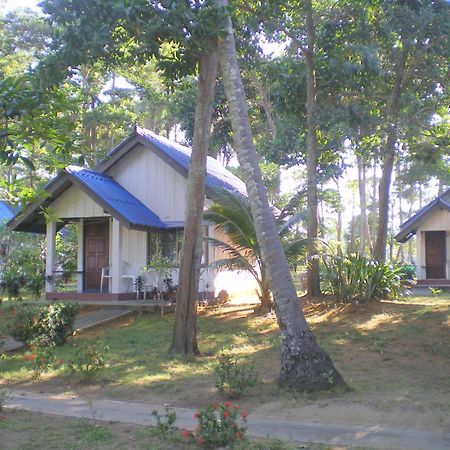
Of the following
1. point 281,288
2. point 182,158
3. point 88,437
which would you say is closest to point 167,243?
point 182,158

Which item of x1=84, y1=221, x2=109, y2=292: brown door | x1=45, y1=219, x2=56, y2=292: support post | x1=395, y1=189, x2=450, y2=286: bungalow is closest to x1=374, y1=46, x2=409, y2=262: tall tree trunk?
x1=395, y1=189, x2=450, y2=286: bungalow

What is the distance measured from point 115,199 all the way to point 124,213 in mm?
961

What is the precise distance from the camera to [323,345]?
38.4 ft

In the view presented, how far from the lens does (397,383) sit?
8.72 meters

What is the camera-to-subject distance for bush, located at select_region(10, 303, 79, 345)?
12.8 meters

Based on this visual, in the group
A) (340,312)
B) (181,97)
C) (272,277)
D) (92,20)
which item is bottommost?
(340,312)

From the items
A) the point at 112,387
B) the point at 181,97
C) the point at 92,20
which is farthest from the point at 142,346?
the point at 181,97

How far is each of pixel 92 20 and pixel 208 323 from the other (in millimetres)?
8028

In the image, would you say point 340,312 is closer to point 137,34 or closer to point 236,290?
point 236,290

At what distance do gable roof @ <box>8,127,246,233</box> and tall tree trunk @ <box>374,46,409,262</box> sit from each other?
435 cm

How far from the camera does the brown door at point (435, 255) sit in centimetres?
2505

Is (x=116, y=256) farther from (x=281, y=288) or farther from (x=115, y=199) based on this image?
(x=281, y=288)

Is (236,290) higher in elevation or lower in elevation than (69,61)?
lower

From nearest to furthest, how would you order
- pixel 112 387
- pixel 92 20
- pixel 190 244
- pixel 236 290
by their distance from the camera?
pixel 112 387 < pixel 92 20 < pixel 190 244 < pixel 236 290
